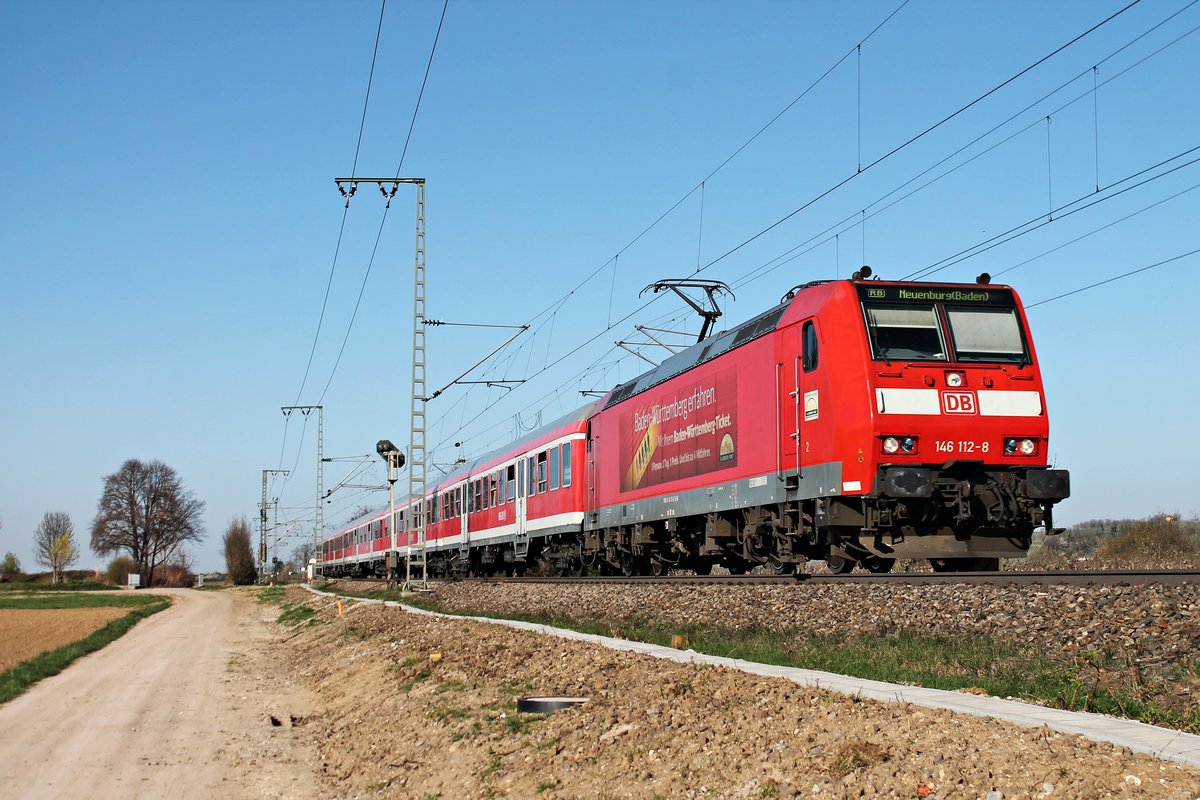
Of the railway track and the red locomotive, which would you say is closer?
the railway track

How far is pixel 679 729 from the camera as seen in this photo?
307 inches

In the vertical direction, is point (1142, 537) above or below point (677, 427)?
below

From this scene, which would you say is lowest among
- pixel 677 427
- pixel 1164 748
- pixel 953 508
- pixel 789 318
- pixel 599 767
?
pixel 599 767

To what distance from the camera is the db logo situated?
583 inches

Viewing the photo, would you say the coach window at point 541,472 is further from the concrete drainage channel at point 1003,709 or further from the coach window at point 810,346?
the concrete drainage channel at point 1003,709

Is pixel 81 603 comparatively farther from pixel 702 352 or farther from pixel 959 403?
pixel 959 403

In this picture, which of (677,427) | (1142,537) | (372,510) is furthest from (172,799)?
(372,510)

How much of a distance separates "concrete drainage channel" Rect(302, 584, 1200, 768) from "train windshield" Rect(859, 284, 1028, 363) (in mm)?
6024

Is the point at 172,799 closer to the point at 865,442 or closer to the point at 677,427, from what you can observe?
the point at 865,442

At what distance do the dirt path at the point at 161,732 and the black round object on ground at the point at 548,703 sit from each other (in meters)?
2.45

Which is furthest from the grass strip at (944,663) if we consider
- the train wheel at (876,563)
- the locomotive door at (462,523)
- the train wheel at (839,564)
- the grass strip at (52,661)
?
the locomotive door at (462,523)

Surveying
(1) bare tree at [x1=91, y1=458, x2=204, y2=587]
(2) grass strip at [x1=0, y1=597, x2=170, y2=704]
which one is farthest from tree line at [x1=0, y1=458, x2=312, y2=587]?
(2) grass strip at [x1=0, y1=597, x2=170, y2=704]

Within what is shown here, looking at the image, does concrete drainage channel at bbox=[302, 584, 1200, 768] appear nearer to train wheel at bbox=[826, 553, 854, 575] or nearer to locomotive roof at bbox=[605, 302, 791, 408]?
train wheel at bbox=[826, 553, 854, 575]

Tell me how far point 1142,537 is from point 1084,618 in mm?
18137
